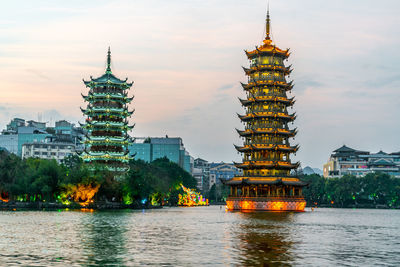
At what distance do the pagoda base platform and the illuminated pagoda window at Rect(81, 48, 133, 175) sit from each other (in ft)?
98.2

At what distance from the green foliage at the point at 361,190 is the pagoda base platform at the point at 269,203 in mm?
67011

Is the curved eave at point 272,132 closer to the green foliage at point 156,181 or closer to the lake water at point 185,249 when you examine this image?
the green foliage at point 156,181

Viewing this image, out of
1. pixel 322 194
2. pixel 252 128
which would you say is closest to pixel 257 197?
pixel 252 128

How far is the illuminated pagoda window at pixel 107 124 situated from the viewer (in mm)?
114500

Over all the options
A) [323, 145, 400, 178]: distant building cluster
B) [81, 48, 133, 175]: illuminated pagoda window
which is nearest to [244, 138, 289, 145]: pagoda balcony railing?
[81, 48, 133, 175]: illuminated pagoda window

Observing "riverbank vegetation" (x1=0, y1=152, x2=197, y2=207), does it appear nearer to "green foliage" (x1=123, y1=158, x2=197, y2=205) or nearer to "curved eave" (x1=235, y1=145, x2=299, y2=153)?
"green foliage" (x1=123, y1=158, x2=197, y2=205)

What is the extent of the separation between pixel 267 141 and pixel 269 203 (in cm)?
1142

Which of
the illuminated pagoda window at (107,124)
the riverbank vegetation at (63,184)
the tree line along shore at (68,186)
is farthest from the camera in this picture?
the illuminated pagoda window at (107,124)

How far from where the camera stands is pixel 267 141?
97.4 meters

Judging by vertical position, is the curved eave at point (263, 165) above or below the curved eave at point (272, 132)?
below

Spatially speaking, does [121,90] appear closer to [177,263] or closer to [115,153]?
[115,153]

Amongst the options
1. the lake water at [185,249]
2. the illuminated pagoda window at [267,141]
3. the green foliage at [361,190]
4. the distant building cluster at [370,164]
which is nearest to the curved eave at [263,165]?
the illuminated pagoda window at [267,141]

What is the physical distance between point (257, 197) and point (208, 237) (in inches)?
2220

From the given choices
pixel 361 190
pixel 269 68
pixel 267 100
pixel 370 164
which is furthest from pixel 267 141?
pixel 370 164
